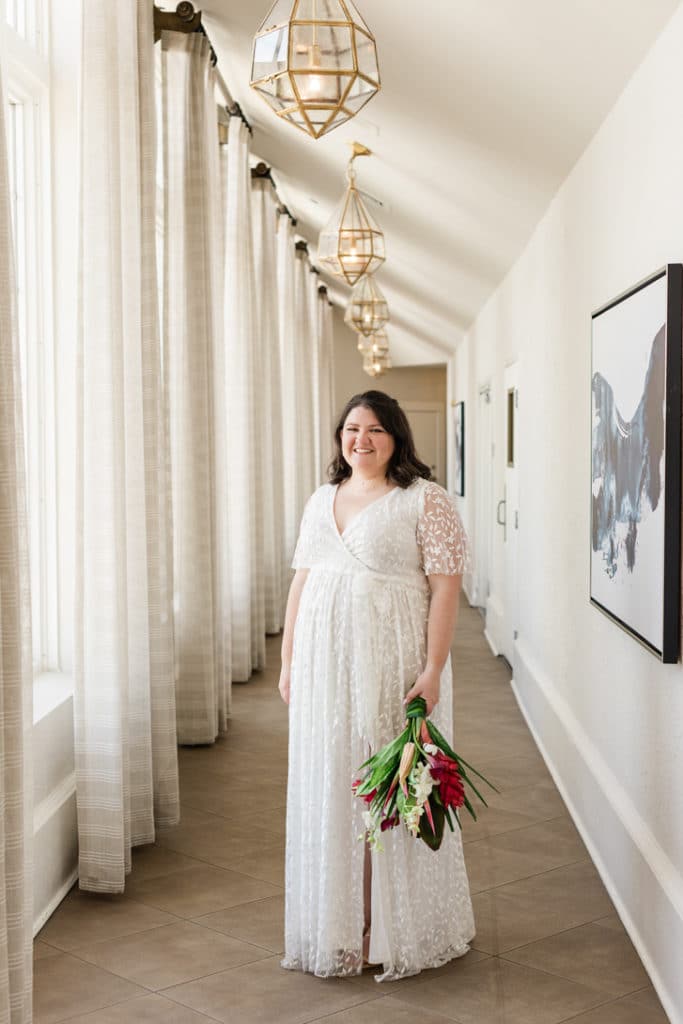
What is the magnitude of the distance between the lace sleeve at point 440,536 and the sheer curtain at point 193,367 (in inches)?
105

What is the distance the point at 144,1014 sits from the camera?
3125 mm

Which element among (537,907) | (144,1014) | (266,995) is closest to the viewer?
(144,1014)

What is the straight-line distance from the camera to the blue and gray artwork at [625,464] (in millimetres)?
3328

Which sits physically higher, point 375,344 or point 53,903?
point 375,344

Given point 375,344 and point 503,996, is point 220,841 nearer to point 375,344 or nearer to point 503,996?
point 503,996

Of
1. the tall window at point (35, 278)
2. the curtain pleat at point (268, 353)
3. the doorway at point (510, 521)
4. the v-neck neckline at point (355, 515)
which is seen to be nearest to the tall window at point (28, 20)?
the tall window at point (35, 278)

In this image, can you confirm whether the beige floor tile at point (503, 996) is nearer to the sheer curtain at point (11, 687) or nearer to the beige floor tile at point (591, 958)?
the beige floor tile at point (591, 958)

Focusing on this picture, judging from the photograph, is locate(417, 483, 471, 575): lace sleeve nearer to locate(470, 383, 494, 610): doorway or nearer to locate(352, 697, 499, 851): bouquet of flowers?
Result: locate(352, 697, 499, 851): bouquet of flowers

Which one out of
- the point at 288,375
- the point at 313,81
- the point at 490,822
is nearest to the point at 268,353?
the point at 288,375

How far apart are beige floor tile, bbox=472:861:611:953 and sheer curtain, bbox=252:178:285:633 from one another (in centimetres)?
465

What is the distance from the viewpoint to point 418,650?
339 centimetres

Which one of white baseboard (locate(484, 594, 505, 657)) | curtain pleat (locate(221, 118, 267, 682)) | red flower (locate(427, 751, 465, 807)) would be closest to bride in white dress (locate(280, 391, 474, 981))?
red flower (locate(427, 751, 465, 807))

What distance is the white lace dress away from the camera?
3.36 metres

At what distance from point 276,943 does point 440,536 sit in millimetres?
1456
